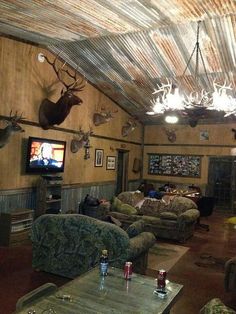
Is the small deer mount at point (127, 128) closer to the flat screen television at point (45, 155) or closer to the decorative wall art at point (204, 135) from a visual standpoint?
the decorative wall art at point (204, 135)

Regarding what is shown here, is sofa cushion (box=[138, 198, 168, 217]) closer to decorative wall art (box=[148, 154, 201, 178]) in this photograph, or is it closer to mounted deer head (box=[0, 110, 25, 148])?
mounted deer head (box=[0, 110, 25, 148])

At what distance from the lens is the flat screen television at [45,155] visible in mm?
6926

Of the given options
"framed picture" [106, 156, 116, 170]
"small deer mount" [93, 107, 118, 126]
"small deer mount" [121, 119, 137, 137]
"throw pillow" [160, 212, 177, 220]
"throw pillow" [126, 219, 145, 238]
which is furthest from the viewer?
"small deer mount" [121, 119, 137, 137]

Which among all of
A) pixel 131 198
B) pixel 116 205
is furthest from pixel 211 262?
pixel 131 198

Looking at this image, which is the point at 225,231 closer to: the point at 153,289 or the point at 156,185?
the point at 156,185

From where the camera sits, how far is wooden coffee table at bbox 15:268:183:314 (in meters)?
2.41

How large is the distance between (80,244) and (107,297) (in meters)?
1.82

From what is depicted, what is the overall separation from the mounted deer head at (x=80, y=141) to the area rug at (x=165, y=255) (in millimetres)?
3543

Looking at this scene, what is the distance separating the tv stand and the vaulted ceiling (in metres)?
3.21

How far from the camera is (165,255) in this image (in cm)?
609

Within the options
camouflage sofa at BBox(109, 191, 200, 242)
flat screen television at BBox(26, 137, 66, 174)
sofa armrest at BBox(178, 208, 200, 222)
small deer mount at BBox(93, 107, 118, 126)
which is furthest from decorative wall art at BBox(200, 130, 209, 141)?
flat screen television at BBox(26, 137, 66, 174)

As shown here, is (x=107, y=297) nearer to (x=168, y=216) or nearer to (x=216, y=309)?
(x=216, y=309)

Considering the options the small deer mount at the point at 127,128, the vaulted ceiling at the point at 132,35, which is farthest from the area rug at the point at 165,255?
the small deer mount at the point at 127,128

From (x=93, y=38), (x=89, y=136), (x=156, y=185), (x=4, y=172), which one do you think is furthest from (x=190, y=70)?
(x=156, y=185)
